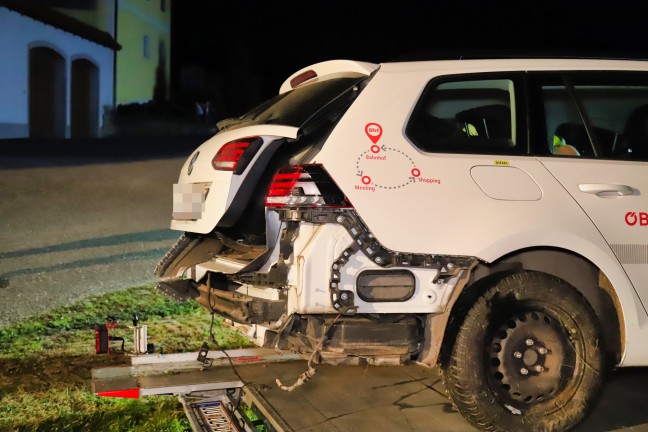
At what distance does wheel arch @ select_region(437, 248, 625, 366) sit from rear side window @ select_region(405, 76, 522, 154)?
23.3 inches

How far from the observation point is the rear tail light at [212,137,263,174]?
405 cm

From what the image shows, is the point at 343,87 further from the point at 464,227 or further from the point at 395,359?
the point at 395,359

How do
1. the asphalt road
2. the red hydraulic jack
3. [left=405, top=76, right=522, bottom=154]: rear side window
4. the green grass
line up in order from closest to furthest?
[left=405, top=76, right=522, bottom=154]: rear side window, the green grass, the red hydraulic jack, the asphalt road

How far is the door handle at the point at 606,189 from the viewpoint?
3.93 meters

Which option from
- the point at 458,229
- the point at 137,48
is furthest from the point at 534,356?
the point at 137,48

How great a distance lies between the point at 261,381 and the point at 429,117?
210 cm

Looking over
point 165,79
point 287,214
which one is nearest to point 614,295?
point 287,214

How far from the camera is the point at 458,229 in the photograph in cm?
371

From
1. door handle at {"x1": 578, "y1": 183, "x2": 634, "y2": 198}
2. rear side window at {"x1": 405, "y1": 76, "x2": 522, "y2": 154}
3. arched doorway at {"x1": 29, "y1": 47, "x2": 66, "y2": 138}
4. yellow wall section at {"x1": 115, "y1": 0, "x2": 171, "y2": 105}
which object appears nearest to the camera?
rear side window at {"x1": 405, "y1": 76, "x2": 522, "y2": 154}

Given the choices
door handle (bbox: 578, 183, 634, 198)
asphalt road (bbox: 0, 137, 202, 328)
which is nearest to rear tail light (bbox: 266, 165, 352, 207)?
door handle (bbox: 578, 183, 634, 198)

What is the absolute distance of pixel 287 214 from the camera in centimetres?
368

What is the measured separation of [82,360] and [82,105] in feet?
33.2

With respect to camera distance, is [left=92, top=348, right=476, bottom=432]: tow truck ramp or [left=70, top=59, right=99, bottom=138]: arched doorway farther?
[left=70, top=59, right=99, bottom=138]: arched doorway

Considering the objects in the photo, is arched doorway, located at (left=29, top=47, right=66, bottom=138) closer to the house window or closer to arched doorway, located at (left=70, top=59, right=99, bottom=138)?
arched doorway, located at (left=70, top=59, right=99, bottom=138)
